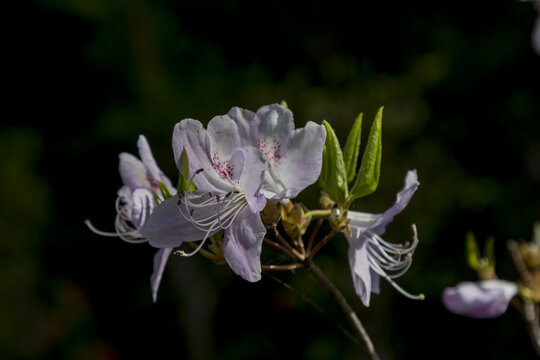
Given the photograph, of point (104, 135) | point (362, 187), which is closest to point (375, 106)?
point (104, 135)

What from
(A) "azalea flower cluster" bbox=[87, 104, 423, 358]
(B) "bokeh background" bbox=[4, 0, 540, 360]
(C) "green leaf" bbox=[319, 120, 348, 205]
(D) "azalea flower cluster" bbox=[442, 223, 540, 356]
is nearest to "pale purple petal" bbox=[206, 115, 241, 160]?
(A) "azalea flower cluster" bbox=[87, 104, 423, 358]

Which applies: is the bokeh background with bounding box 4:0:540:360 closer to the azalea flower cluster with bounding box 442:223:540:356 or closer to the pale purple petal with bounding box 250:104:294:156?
the azalea flower cluster with bounding box 442:223:540:356

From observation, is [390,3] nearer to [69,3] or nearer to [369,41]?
[369,41]

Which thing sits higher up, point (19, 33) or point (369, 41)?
point (19, 33)

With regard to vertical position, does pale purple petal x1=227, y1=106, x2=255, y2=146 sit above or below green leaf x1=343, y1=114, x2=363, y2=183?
above

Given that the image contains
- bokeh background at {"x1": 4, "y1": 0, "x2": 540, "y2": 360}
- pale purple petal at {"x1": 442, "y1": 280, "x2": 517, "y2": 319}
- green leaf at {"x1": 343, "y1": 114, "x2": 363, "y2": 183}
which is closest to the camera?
green leaf at {"x1": 343, "y1": 114, "x2": 363, "y2": 183}
